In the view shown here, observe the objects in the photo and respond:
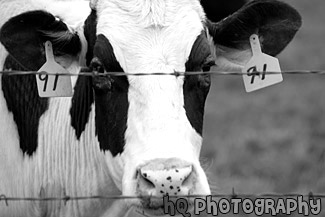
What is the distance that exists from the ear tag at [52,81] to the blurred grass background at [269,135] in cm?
158

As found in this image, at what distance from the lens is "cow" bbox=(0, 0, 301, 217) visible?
4852 mm

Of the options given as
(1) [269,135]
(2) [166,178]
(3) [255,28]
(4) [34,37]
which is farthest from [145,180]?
(1) [269,135]

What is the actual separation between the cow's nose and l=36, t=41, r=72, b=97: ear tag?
0.89 meters

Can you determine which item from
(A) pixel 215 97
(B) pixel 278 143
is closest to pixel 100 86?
(B) pixel 278 143

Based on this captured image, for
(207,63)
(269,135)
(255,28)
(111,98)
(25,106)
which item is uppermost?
(255,28)

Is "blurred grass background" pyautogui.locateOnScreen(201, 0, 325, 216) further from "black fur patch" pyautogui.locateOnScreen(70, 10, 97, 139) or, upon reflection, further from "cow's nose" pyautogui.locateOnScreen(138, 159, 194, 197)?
"cow's nose" pyautogui.locateOnScreen(138, 159, 194, 197)

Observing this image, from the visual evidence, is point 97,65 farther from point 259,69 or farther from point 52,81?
point 259,69

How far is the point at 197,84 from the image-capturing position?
5.19 metres

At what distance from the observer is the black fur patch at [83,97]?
17.9ft

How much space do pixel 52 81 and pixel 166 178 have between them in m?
1.07

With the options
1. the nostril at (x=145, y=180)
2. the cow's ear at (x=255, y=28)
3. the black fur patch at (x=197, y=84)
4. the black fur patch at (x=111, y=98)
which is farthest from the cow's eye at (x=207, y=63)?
the nostril at (x=145, y=180)

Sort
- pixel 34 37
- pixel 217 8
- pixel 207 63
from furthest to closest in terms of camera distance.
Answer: pixel 217 8, pixel 34 37, pixel 207 63

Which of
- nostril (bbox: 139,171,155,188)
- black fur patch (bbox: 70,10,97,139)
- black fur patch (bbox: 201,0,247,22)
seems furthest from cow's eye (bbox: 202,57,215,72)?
black fur patch (bbox: 201,0,247,22)

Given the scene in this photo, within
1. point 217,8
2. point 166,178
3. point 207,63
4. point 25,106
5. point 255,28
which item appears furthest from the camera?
point 217,8
